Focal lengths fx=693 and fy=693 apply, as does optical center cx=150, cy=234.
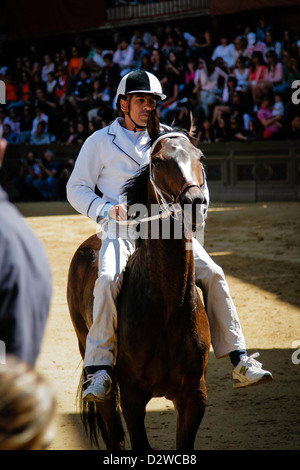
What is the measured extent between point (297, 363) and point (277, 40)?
13.0m

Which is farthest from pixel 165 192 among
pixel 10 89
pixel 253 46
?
pixel 10 89

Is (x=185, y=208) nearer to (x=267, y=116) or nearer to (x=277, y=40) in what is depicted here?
(x=267, y=116)

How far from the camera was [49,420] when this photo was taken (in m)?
1.59

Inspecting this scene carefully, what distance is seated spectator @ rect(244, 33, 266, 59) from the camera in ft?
56.6

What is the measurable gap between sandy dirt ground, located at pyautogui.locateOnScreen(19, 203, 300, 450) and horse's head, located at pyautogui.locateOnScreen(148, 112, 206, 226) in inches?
38.4

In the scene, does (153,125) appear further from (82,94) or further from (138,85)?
(82,94)

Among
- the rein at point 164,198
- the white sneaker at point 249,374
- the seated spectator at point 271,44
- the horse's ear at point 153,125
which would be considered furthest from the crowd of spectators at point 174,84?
the white sneaker at point 249,374

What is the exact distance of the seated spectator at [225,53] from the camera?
17.8 m

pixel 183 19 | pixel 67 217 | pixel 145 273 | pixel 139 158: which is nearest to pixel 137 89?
pixel 139 158

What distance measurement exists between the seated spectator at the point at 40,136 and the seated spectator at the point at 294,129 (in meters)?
7.53

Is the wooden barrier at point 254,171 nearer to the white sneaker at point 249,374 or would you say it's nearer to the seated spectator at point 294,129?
the seated spectator at point 294,129

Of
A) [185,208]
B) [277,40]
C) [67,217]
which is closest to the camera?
[185,208]

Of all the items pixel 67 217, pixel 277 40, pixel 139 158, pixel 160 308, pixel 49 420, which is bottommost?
pixel 67 217

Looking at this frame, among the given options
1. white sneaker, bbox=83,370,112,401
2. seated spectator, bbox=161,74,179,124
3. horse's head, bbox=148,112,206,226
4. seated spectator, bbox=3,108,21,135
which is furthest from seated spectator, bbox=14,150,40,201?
white sneaker, bbox=83,370,112,401
